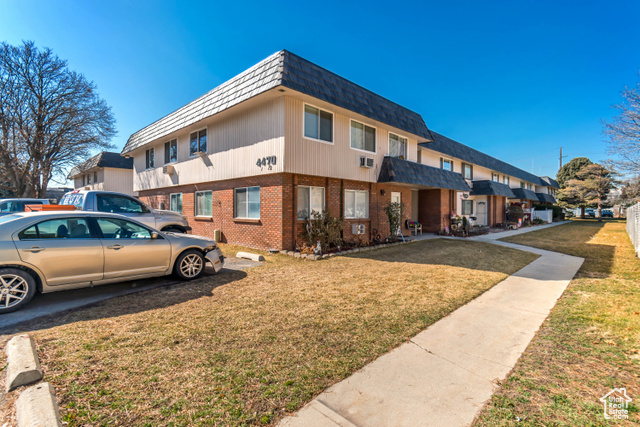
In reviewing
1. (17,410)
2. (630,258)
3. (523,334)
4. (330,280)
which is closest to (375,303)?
(330,280)

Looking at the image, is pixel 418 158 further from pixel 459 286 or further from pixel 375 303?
pixel 375 303

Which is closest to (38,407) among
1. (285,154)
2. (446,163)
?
(285,154)

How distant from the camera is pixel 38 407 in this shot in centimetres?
215

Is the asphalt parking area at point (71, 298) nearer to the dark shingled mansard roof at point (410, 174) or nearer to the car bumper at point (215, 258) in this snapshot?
the car bumper at point (215, 258)

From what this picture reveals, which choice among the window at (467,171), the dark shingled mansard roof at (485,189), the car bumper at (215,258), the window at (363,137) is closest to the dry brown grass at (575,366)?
the car bumper at (215,258)

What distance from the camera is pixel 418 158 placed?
16594mm

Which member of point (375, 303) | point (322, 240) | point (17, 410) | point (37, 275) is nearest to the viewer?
point (17, 410)

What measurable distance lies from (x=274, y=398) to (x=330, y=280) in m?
4.05

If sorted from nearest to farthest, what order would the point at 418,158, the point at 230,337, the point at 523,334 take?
the point at 230,337 → the point at 523,334 → the point at 418,158

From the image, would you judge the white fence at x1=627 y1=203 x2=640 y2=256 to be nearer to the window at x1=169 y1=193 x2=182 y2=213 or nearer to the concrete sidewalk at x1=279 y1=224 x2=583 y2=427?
the concrete sidewalk at x1=279 y1=224 x2=583 y2=427

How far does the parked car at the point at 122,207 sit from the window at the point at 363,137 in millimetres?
7391

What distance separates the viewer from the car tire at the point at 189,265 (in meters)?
5.97

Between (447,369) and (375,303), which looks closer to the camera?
(447,369)

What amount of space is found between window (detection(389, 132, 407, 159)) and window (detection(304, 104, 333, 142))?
4.24 metres
